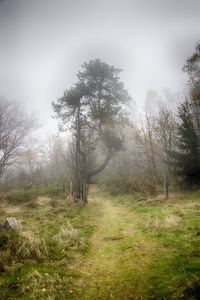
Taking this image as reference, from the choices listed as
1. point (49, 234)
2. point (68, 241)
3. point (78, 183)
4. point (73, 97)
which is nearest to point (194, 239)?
point (68, 241)

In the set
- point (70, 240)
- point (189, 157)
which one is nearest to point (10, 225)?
point (70, 240)

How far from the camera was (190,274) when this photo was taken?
4.91 meters

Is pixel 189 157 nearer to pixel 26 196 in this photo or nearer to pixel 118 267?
pixel 26 196

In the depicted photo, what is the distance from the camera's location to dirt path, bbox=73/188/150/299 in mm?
4965

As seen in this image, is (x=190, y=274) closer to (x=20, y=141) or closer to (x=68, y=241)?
(x=68, y=241)

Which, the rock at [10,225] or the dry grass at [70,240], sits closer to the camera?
the dry grass at [70,240]

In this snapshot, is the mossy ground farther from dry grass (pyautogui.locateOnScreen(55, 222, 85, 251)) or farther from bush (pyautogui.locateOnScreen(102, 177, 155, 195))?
bush (pyautogui.locateOnScreen(102, 177, 155, 195))

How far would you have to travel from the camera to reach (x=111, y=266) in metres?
6.18

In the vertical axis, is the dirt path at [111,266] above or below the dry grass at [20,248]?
below

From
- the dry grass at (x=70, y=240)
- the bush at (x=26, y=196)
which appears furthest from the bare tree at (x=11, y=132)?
the dry grass at (x=70, y=240)

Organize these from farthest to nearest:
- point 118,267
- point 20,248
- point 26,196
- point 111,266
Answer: point 26,196 < point 20,248 < point 111,266 < point 118,267

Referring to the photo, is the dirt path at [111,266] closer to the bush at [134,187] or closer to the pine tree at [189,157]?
the bush at [134,187]

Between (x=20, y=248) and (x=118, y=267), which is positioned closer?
(x=118, y=267)

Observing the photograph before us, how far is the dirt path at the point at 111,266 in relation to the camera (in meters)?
4.96
